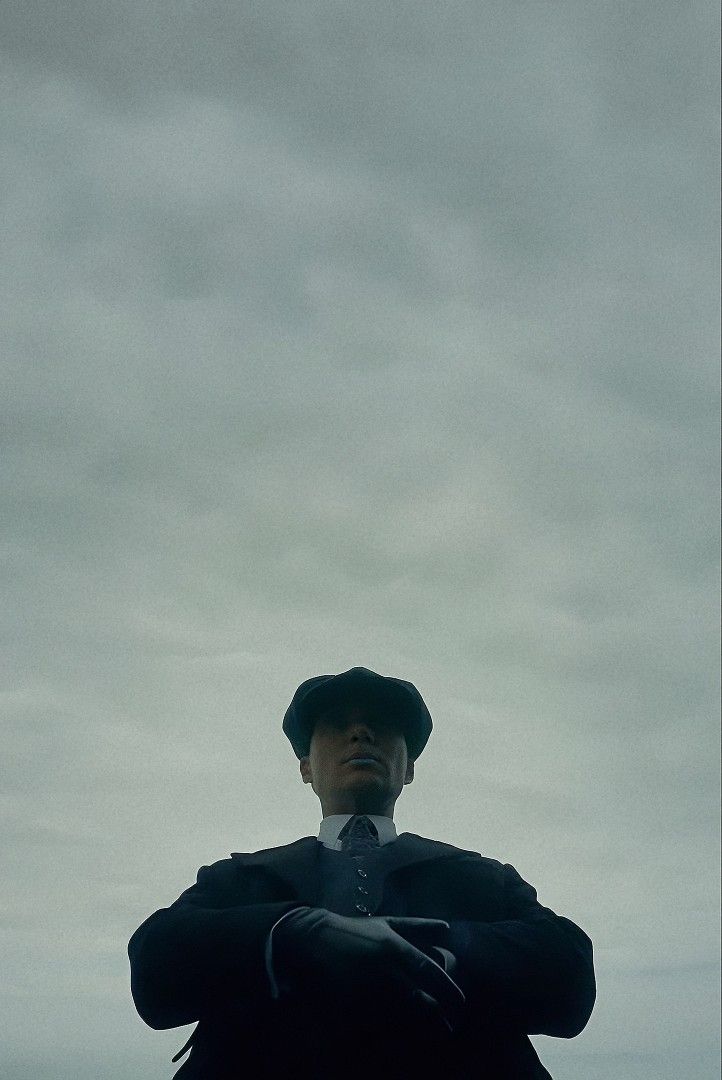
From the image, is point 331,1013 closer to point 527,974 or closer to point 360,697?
point 527,974

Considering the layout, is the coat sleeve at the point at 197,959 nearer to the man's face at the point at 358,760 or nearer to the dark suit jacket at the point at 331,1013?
the dark suit jacket at the point at 331,1013

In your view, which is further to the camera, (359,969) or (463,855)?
(463,855)

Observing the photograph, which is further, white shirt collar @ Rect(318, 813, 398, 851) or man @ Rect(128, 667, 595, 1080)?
white shirt collar @ Rect(318, 813, 398, 851)

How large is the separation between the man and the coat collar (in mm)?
12

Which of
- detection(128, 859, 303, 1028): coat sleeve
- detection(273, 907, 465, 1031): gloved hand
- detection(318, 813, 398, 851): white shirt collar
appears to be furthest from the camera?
detection(318, 813, 398, 851): white shirt collar

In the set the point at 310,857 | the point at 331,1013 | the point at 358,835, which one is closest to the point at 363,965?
the point at 331,1013

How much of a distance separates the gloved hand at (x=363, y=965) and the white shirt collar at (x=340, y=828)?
1099 millimetres

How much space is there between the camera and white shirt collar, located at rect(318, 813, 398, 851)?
722 cm

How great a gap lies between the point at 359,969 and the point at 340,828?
1433 mm

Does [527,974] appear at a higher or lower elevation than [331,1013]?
higher

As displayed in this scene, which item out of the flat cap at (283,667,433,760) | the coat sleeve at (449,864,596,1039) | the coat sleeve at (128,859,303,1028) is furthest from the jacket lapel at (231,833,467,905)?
the flat cap at (283,667,433,760)

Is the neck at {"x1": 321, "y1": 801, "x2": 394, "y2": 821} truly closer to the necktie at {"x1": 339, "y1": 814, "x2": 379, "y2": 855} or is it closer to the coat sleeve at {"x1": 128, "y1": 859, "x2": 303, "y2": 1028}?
the necktie at {"x1": 339, "y1": 814, "x2": 379, "y2": 855}

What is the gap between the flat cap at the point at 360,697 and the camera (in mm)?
7695

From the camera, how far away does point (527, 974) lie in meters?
6.24
